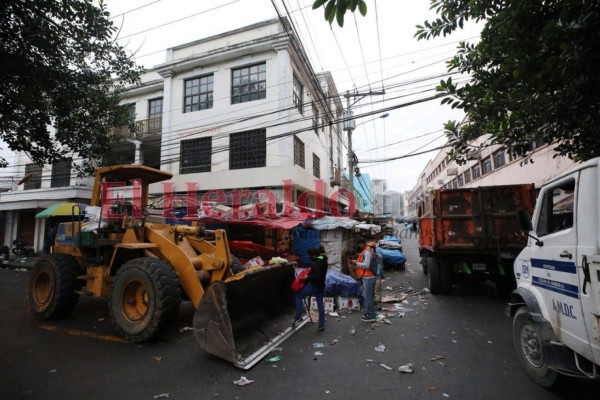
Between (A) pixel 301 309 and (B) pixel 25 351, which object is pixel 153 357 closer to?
(B) pixel 25 351

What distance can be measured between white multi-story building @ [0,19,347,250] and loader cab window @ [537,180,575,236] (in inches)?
423

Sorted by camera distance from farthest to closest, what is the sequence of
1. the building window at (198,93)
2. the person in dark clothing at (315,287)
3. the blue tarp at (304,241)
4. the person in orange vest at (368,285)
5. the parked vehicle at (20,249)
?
the parked vehicle at (20,249)
the building window at (198,93)
the blue tarp at (304,241)
the person in orange vest at (368,285)
the person in dark clothing at (315,287)

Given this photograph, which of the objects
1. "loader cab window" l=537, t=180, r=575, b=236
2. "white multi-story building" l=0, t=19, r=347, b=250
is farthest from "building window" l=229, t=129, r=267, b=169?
"loader cab window" l=537, t=180, r=575, b=236

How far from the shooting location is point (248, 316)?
4801 mm

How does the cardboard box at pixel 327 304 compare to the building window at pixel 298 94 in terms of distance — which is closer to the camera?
the cardboard box at pixel 327 304

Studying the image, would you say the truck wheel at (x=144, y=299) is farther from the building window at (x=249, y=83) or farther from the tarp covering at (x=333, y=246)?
the building window at (x=249, y=83)

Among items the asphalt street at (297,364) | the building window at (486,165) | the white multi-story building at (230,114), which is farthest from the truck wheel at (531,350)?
the building window at (486,165)

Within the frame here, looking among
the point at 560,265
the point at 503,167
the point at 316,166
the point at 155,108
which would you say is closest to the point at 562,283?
the point at 560,265

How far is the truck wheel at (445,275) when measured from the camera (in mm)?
7949

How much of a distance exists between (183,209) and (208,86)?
260 inches

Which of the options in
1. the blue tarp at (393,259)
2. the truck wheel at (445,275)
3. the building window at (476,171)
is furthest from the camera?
the building window at (476,171)

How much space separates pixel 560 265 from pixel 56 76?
7941 mm

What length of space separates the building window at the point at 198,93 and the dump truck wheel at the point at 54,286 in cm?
1170

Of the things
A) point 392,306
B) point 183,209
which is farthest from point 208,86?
point 392,306
